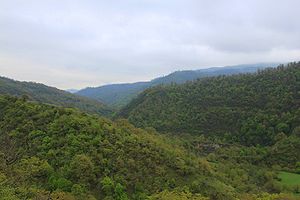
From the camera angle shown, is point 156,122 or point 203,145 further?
point 156,122

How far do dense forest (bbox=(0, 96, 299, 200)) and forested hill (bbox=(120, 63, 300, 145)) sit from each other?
46.0 m

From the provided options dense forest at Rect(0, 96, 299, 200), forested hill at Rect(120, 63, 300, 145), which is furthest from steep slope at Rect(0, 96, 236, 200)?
forested hill at Rect(120, 63, 300, 145)

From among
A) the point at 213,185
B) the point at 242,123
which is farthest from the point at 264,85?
the point at 213,185

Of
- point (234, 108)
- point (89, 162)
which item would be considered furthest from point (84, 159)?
point (234, 108)

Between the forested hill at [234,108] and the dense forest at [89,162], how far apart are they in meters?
46.0

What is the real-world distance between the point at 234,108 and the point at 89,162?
62980mm

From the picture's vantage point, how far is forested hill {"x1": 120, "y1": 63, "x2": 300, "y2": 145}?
81938 mm

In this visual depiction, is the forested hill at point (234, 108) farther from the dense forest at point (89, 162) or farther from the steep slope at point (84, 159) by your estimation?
the steep slope at point (84, 159)

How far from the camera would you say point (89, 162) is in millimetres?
33500

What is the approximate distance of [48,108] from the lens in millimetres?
42312

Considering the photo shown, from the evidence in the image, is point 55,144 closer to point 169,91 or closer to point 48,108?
point 48,108

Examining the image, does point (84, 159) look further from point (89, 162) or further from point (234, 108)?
point (234, 108)

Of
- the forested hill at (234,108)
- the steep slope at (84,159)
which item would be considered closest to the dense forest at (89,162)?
the steep slope at (84,159)

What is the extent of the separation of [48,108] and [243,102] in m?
61.1
